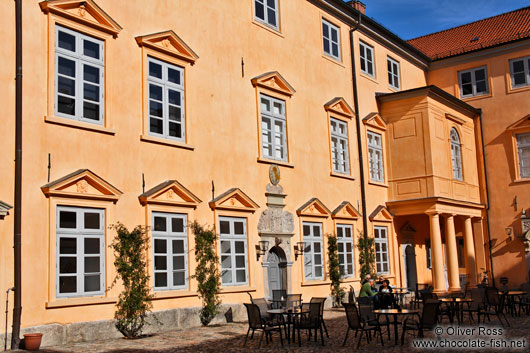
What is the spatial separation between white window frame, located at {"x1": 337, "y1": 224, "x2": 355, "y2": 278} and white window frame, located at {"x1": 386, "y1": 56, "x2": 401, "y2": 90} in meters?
7.63

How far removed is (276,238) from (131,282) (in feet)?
18.0

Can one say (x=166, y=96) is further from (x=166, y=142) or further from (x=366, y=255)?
(x=366, y=255)

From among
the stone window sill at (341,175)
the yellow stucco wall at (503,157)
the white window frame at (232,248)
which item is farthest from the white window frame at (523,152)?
the white window frame at (232,248)

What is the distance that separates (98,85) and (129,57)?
1.19 metres

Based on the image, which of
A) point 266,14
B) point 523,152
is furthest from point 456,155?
point 266,14

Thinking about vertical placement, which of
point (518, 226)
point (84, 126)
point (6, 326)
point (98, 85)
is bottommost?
point (6, 326)

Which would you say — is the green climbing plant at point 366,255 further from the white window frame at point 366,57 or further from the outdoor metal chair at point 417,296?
the white window frame at point 366,57

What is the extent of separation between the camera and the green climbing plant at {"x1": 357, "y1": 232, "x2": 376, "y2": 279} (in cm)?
2161

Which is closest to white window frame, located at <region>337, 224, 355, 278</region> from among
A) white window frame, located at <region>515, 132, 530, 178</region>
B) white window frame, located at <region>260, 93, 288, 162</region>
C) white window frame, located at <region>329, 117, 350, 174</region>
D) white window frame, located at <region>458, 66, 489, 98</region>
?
white window frame, located at <region>329, 117, 350, 174</region>

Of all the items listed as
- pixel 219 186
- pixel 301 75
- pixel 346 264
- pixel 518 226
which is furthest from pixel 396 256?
pixel 219 186

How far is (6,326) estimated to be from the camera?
443 inches

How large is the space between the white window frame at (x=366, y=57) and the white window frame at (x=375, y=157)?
8.36ft

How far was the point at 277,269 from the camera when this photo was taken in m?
18.2

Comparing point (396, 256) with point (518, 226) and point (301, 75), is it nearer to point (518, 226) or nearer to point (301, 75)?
point (518, 226)
